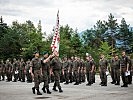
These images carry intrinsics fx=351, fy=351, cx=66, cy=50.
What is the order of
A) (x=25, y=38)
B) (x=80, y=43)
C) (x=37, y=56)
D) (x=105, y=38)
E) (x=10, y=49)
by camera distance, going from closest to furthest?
(x=37, y=56)
(x=10, y=49)
(x=25, y=38)
(x=80, y=43)
(x=105, y=38)

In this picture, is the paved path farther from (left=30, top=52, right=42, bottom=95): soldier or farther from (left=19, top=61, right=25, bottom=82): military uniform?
(left=19, top=61, right=25, bottom=82): military uniform

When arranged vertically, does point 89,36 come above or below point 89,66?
above

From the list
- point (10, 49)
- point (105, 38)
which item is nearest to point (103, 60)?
point (10, 49)

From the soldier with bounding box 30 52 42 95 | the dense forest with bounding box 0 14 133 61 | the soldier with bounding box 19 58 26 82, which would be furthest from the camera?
the dense forest with bounding box 0 14 133 61

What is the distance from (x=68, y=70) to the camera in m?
23.5

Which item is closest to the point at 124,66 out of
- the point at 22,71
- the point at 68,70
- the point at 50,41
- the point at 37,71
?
the point at 68,70

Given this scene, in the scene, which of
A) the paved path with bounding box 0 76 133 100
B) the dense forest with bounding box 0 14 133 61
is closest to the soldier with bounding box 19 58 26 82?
the paved path with bounding box 0 76 133 100

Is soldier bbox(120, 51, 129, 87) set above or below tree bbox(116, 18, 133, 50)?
below

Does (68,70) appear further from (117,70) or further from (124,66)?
(124,66)

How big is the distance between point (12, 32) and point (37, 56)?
41.5 meters

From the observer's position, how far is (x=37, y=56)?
15.2m

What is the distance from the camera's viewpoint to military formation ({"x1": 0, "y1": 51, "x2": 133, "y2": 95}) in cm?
1514

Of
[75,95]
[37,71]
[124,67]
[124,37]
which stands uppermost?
[124,37]

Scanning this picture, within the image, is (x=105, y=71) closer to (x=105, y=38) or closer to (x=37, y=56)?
(x=37, y=56)
